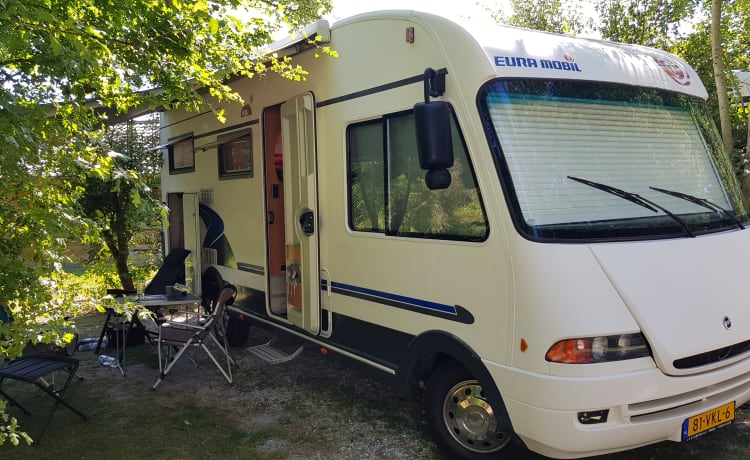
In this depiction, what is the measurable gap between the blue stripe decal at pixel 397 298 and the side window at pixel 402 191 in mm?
411

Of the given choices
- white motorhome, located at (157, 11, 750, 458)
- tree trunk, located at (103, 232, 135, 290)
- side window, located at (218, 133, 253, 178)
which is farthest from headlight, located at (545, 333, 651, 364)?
tree trunk, located at (103, 232, 135, 290)

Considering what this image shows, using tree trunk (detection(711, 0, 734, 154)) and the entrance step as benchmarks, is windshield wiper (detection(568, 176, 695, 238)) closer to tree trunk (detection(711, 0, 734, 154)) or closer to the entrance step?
the entrance step

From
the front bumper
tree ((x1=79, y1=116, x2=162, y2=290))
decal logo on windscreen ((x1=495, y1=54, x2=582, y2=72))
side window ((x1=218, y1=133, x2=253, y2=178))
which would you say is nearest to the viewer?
the front bumper

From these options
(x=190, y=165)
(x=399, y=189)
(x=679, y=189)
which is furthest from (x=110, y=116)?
(x=679, y=189)

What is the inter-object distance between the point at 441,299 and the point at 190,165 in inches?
177

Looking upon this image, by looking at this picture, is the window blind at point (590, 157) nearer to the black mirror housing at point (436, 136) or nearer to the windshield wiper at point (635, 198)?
the windshield wiper at point (635, 198)

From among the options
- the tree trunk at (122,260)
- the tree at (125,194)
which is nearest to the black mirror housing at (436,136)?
the tree at (125,194)

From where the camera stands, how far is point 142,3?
3.14 metres

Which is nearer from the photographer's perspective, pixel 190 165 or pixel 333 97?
pixel 333 97

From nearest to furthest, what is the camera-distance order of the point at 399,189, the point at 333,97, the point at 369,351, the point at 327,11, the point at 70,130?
the point at 70,130 < the point at 399,189 < the point at 369,351 < the point at 333,97 < the point at 327,11

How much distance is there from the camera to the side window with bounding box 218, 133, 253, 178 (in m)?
5.56

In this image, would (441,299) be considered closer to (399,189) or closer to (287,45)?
(399,189)

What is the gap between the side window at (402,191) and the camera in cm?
318

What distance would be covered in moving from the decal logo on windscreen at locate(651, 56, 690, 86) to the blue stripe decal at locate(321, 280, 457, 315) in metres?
2.11
